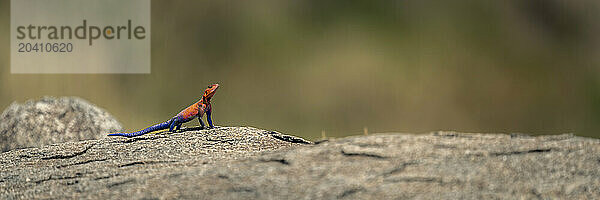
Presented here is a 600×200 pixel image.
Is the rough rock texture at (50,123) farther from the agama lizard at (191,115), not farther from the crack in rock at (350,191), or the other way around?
the crack in rock at (350,191)

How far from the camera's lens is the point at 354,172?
2703mm

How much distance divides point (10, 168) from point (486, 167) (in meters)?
2.79

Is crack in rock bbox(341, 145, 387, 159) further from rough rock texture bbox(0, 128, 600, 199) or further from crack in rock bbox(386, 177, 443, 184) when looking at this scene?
crack in rock bbox(386, 177, 443, 184)

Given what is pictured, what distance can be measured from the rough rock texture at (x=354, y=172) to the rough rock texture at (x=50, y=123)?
5.17 ft

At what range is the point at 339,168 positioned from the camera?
275 centimetres

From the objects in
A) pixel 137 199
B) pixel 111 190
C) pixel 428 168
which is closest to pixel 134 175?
pixel 111 190

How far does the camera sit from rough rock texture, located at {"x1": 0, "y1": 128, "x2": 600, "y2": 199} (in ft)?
8.39

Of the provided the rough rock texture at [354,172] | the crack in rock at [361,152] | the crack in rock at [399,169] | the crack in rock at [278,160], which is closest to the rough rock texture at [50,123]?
the rough rock texture at [354,172]

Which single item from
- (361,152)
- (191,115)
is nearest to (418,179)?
(361,152)

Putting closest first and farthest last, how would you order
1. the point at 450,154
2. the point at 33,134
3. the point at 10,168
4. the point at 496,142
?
the point at 450,154
the point at 496,142
the point at 10,168
the point at 33,134

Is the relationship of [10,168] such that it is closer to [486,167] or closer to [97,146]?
[97,146]

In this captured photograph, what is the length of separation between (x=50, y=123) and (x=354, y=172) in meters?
3.44

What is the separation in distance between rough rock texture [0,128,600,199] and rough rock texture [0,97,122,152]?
158 centimetres

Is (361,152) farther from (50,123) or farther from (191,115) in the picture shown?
(50,123)
